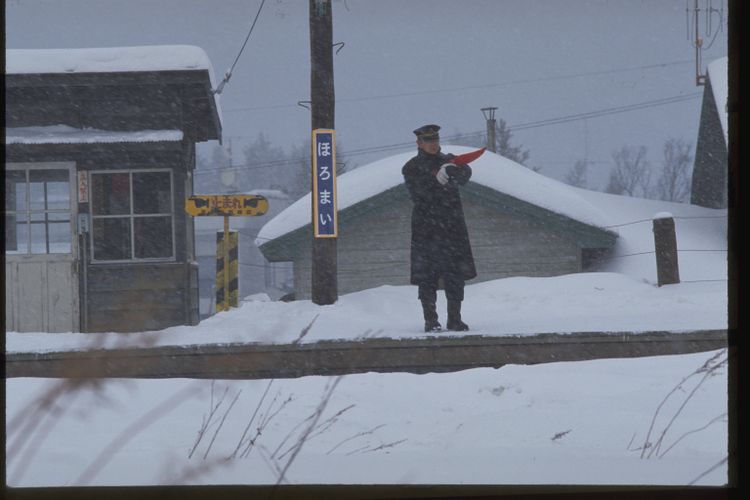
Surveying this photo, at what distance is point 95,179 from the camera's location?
32.3 feet

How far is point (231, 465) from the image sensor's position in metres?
2.04

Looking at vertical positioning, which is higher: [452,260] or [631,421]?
[452,260]

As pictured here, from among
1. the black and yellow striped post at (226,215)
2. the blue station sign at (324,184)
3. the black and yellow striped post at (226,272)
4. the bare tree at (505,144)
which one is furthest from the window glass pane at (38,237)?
the bare tree at (505,144)

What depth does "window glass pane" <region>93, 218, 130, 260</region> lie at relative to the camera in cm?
988

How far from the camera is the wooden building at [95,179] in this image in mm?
9492

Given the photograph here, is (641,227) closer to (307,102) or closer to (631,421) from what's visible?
(307,102)

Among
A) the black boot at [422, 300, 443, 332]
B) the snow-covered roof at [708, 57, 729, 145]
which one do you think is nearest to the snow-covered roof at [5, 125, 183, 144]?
the black boot at [422, 300, 443, 332]

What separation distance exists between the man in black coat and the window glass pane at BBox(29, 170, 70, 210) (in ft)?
15.9

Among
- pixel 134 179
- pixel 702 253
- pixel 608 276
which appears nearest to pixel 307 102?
pixel 134 179

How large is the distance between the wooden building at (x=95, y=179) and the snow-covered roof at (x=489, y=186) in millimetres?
3666

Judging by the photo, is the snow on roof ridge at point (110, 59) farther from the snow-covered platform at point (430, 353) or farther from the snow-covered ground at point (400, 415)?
the snow-covered platform at point (430, 353)

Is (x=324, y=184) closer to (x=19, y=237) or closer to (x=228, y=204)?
(x=228, y=204)

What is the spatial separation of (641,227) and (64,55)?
1060cm

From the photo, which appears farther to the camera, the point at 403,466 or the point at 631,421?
the point at 631,421
